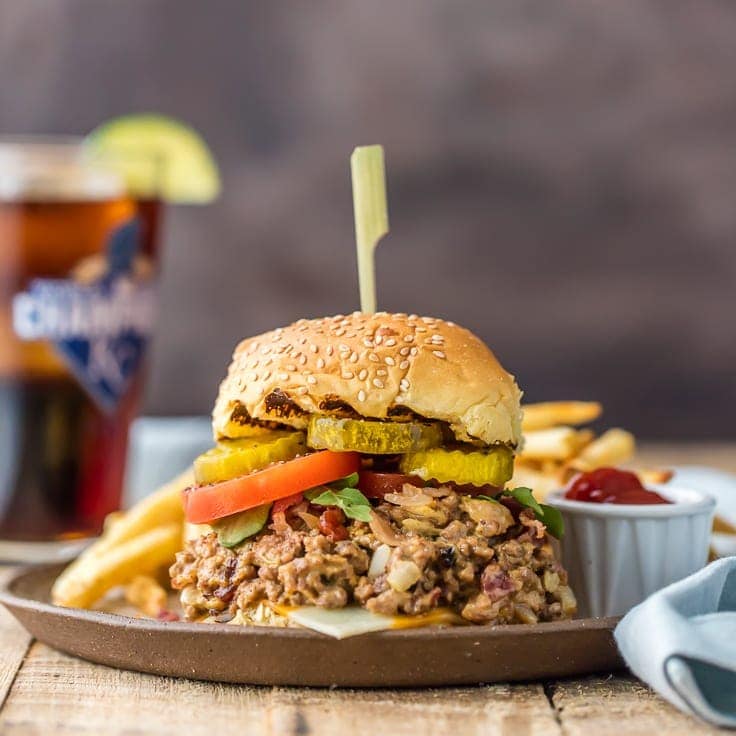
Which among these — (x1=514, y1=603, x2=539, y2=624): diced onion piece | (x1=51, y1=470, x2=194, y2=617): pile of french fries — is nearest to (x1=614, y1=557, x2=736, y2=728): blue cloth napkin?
(x1=514, y1=603, x2=539, y2=624): diced onion piece

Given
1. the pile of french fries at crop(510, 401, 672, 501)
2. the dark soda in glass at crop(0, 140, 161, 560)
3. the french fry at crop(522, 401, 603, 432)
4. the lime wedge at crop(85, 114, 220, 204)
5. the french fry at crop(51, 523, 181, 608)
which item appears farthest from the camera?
the lime wedge at crop(85, 114, 220, 204)

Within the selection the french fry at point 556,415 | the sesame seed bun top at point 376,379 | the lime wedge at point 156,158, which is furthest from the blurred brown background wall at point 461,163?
the sesame seed bun top at point 376,379

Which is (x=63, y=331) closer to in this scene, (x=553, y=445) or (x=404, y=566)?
(x=553, y=445)

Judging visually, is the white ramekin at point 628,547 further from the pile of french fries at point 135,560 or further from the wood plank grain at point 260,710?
the pile of french fries at point 135,560

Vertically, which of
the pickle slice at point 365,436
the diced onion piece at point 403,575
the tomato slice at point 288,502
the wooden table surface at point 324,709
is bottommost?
the wooden table surface at point 324,709

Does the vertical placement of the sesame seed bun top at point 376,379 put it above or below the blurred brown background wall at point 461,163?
below

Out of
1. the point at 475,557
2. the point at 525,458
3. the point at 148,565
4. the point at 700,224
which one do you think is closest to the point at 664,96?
the point at 700,224

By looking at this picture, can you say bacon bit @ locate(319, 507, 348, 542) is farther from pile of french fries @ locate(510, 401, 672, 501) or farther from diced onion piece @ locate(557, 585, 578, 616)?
pile of french fries @ locate(510, 401, 672, 501)

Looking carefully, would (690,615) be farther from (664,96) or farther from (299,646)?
(664,96)
